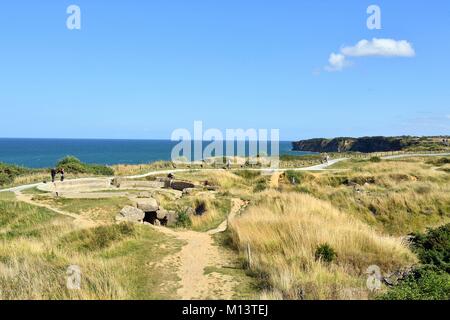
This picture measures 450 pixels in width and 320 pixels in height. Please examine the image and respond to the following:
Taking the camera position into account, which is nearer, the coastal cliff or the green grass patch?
the green grass patch

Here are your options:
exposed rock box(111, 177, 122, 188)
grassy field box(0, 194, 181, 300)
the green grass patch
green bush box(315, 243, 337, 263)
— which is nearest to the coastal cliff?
exposed rock box(111, 177, 122, 188)

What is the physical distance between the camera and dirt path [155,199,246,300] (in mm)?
9375

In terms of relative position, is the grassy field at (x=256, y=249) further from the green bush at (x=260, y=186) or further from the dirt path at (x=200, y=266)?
the green bush at (x=260, y=186)

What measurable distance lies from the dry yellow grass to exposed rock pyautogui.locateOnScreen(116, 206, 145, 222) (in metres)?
7.38

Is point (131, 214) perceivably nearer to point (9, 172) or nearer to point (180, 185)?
point (180, 185)

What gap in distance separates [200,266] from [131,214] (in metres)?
10.8

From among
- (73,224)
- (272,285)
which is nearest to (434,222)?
(272,285)

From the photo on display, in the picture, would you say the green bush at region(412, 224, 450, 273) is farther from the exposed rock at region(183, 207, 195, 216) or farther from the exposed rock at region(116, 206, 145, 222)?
the exposed rock at region(116, 206, 145, 222)

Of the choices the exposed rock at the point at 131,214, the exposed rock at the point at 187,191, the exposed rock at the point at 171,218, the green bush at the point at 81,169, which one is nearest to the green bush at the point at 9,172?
the green bush at the point at 81,169

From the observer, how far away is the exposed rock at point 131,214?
21.5 m

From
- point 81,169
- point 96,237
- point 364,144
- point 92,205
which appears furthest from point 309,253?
point 364,144

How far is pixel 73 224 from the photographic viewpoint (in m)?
18.2
